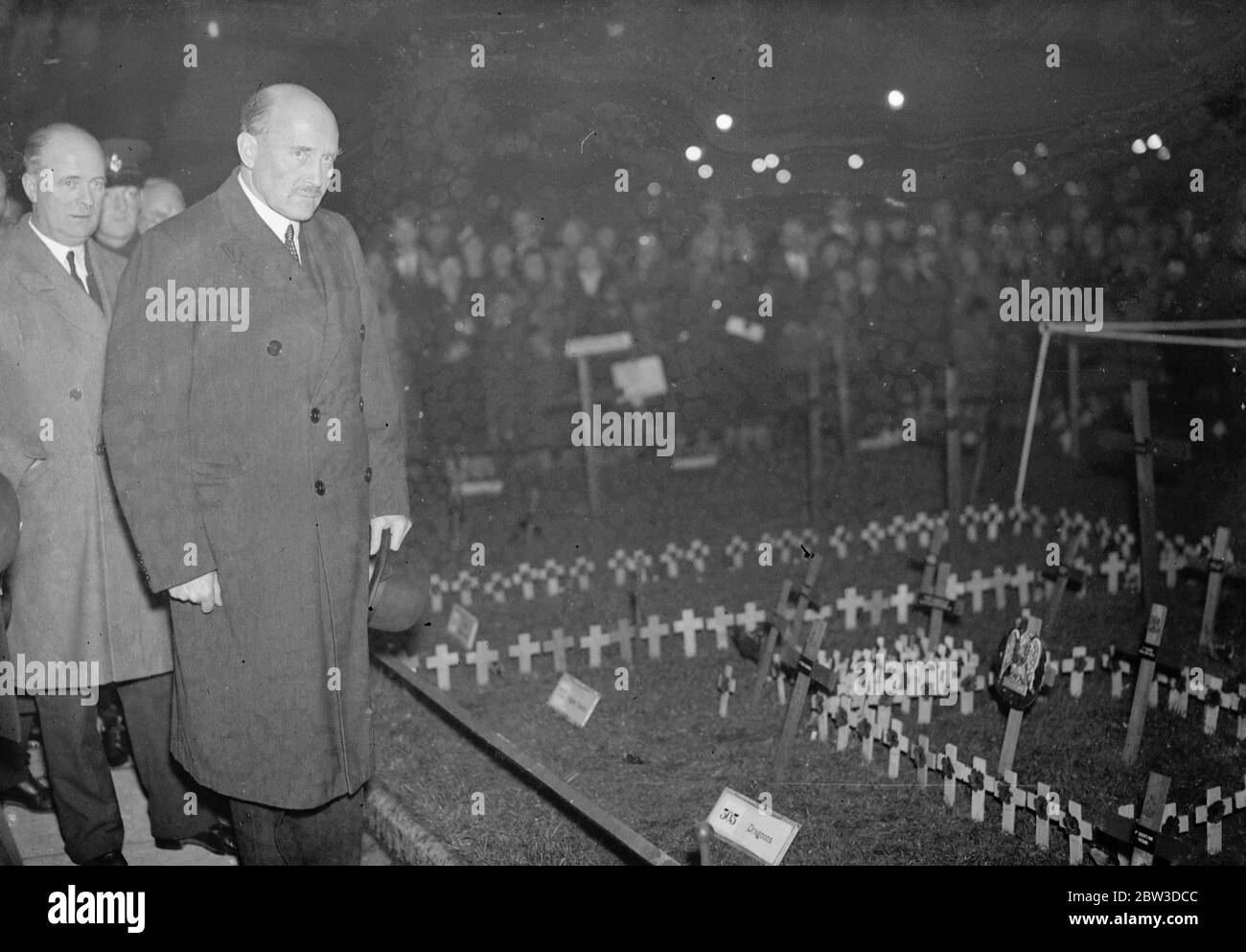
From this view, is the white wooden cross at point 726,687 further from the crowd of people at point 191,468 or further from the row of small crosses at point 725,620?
the crowd of people at point 191,468

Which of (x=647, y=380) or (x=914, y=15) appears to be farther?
(x=647, y=380)

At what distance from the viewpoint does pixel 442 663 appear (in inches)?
210

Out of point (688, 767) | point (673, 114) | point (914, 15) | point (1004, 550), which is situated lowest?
point (688, 767)

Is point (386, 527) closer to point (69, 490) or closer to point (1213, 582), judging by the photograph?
point (69, 490)

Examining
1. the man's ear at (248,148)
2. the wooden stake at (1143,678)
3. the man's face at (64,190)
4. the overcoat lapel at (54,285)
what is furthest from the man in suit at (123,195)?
the wooden stake at (1143,678)

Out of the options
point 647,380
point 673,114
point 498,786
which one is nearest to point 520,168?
point 673,114

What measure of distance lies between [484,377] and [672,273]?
1.63 metres

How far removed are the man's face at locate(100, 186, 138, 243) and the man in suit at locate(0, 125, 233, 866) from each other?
26cm

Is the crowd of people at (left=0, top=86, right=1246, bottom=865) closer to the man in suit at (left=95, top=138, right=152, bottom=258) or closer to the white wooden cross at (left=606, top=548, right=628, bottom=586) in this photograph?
the man in suit at (left=95, top=138, right=152, bottom=258)

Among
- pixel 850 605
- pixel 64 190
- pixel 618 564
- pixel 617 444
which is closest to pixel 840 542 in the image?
pixel 850 605

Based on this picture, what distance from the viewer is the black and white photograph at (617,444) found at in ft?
10.1

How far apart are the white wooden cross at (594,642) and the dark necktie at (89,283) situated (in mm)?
2870

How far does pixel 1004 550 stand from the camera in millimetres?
7055

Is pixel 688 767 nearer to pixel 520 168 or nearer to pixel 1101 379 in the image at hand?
pixel 520 168
